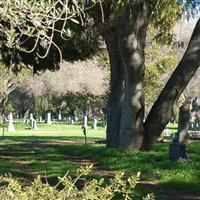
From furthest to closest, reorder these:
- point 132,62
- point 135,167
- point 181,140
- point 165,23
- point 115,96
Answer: point 115,96, point 165,23, point 132,62, point 181,140, point 135,167

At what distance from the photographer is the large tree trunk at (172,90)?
1803cm

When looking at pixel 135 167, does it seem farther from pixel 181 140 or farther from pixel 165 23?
pixel 165 23

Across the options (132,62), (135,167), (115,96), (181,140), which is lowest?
(135,167)

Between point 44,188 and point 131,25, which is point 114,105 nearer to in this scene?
point 131,25

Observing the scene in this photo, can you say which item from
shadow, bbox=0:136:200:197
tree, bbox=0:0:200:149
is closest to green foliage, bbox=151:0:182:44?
tree, bbox=0:0:200:149

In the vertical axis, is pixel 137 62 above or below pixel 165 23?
below

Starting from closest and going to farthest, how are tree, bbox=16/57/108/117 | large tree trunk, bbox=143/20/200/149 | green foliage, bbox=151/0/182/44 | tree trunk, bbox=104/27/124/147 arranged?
green foliage, bbox=151/0/182/44, large tree trunk, bbox=143/20/200/149, tree trunk, bbox=104/27/124/147, tree, bbox=16/57/108/117

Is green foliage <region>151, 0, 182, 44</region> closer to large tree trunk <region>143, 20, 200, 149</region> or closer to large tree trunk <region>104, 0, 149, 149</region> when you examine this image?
large tree trunk <region>104, 0, 149, 149</region>

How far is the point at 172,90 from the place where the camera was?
18.5 metres

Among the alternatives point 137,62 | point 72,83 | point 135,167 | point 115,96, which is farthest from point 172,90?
point 72,83

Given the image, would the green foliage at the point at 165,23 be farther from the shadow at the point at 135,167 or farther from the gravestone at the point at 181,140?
the shadow at the point at 135,167

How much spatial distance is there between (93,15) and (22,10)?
12407mm

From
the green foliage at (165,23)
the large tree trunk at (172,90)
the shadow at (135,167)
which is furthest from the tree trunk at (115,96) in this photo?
the green foliage at (165,23)

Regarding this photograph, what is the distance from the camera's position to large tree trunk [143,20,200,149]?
18031 mm
